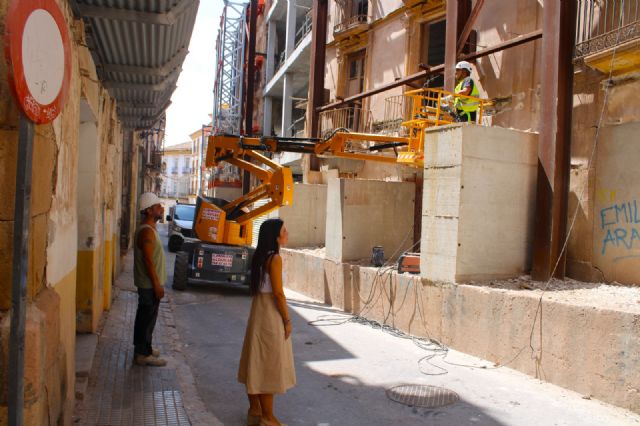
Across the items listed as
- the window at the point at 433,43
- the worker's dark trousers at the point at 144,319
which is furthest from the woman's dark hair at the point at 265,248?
the window at the point at 433,43

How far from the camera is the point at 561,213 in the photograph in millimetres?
7676

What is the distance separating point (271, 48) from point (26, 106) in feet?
90.2

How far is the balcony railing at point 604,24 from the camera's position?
726cm

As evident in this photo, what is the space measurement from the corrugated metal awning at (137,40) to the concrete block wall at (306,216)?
6633mm

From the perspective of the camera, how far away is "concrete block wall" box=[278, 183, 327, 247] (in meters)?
15.1

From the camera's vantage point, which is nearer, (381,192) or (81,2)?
(81,2)

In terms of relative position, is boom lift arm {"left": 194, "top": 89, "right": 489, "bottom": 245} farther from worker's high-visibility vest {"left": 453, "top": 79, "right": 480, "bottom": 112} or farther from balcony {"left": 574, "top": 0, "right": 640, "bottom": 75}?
balcony {"left": 574, "top": 0, "right": 640, "bottom": 75}

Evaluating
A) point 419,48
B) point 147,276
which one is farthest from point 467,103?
point 147,276

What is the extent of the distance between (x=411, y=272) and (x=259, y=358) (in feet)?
16.8

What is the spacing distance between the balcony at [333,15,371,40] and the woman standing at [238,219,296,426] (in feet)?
42.4

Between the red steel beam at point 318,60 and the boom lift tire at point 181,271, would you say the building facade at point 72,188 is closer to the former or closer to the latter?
the boom lift tire at point 181,271

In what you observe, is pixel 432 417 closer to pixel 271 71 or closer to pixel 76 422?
pixel 76 422

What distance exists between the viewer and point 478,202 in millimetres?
7789

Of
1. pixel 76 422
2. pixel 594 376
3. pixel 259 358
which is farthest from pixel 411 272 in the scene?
pixel 76 422
